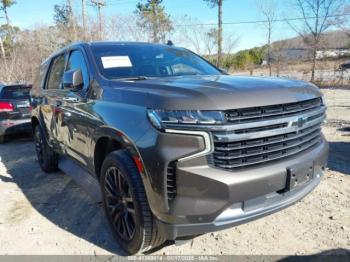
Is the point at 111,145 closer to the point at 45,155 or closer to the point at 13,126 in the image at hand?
the point at 45,155

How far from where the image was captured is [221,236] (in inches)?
130

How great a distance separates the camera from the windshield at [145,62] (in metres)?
3.55

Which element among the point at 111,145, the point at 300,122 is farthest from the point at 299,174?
the point at 111,145

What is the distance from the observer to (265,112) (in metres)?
2.50

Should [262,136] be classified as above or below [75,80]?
below

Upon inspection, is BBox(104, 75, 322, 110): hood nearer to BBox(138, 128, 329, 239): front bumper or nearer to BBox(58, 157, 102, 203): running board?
BBox(138, 128, 329, 239): front bumper

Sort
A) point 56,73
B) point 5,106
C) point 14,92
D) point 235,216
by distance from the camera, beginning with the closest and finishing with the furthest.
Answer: point 235,216, point 56,73, point 5,106, point 14,92

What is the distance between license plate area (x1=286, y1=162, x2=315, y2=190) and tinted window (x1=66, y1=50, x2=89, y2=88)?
7.21 feet

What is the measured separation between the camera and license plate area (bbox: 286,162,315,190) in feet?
8.59

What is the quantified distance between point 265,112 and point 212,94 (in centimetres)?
43

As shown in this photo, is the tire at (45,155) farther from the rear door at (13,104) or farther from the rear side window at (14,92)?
the rear side window at (14,92)

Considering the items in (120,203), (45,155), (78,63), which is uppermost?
(78,63)

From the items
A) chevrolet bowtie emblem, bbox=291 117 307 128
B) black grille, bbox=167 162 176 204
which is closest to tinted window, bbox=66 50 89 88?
black grille, bbox=167 162 176 204

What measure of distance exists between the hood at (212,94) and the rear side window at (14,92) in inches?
254
